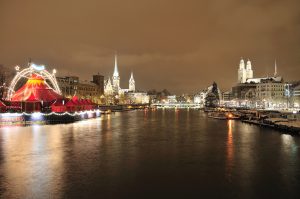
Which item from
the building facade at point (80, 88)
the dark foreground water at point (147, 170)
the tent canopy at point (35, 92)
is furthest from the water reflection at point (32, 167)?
the building facade at point (80, 88)

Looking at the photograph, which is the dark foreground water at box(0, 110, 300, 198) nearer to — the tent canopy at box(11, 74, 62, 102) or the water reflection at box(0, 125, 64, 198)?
the water reflection at box(0, 125, 64, 198)

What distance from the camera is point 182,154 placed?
2681cm

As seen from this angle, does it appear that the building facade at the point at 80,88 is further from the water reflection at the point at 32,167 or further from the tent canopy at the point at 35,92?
the water reflection at the point at 32,167

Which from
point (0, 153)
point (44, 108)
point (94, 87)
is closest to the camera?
point (0, 153)

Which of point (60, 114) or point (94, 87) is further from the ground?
point (94, 87)

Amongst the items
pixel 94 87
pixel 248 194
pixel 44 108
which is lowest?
pixel 248 194

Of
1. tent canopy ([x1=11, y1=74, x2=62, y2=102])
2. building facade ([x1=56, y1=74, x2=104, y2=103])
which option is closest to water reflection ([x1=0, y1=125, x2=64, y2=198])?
tent canopy ([x1=11, y1=74, x2=62, y2=102])

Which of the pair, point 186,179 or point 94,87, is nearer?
point 186,179

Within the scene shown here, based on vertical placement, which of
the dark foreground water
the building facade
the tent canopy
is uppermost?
the building facade

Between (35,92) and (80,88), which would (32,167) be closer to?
(35,92)

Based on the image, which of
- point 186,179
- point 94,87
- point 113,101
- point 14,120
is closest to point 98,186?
point 186,179

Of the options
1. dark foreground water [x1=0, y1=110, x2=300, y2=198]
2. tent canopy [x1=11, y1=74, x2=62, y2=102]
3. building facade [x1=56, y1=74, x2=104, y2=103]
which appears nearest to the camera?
dark foreground water [x1=0, y1=110, x2=300, y2=198]

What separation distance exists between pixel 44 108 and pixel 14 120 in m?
7.00

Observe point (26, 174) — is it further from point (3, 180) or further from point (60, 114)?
point (60, 114)
